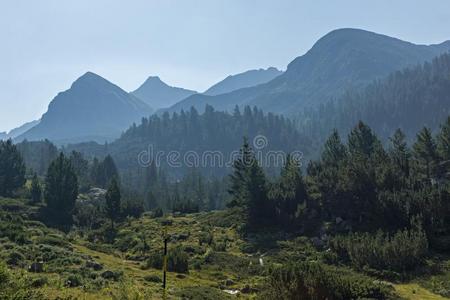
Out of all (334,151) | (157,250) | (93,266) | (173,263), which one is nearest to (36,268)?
(93,266)

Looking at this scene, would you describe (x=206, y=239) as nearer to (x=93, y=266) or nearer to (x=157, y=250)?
(x=157, y=250)

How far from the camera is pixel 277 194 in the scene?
62156mm

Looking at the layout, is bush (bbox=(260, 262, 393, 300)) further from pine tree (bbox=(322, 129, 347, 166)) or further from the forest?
pine tree (bbox=(322, 129, 347, 166))

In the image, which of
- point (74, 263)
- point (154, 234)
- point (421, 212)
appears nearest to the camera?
point (74, 263)

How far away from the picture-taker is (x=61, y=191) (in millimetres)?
76250

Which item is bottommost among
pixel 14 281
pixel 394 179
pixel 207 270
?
pixel 207 270

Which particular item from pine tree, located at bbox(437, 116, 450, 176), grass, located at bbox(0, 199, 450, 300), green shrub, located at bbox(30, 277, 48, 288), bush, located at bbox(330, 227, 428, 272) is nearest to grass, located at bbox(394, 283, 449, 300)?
grass, located at bbox(0, 199, 450, 300)

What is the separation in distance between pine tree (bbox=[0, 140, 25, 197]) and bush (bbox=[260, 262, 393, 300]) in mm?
81444

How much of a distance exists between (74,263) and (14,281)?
17.9 metres

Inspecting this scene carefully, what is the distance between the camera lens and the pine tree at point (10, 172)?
297 ft

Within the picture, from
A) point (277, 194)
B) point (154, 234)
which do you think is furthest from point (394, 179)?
point (154, 234)

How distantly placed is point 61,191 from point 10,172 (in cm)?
2610

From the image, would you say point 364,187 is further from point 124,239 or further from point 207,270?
point 124,239

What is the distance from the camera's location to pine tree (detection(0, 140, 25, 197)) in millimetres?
90438
